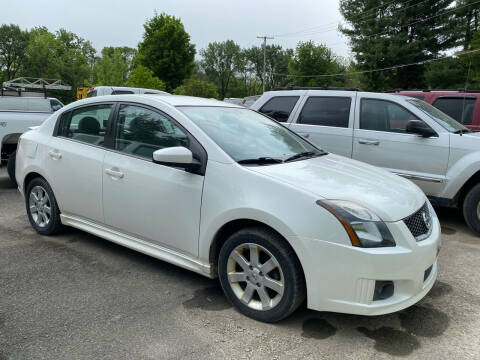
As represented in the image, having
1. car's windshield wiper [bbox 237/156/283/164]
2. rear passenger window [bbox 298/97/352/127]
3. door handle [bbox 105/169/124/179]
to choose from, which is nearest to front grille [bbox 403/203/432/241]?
car's windshield wiper [bbox 237/156/283/164]

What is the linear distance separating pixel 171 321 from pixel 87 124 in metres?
2.33

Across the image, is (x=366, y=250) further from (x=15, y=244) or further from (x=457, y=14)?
(x=457, y=14)

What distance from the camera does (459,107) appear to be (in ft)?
24.3

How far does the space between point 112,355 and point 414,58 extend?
109 ft

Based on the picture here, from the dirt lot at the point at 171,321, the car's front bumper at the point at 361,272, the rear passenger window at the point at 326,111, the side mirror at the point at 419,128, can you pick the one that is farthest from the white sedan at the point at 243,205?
the rear passenger window at the point at 326,111

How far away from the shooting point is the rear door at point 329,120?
20.3ft

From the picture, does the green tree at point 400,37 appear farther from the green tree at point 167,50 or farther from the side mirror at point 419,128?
the side mirror at point 419,128

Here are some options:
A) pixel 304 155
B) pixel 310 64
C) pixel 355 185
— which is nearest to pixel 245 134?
pixel 304 155

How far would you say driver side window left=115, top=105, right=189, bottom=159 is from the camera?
3607 millimetres

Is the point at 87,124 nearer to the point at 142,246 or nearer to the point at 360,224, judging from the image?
the point at 142,246

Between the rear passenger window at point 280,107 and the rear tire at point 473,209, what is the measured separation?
2.84m

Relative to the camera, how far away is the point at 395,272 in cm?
274

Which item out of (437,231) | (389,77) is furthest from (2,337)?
(389,77)

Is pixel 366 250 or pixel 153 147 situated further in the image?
pixel 153 147
